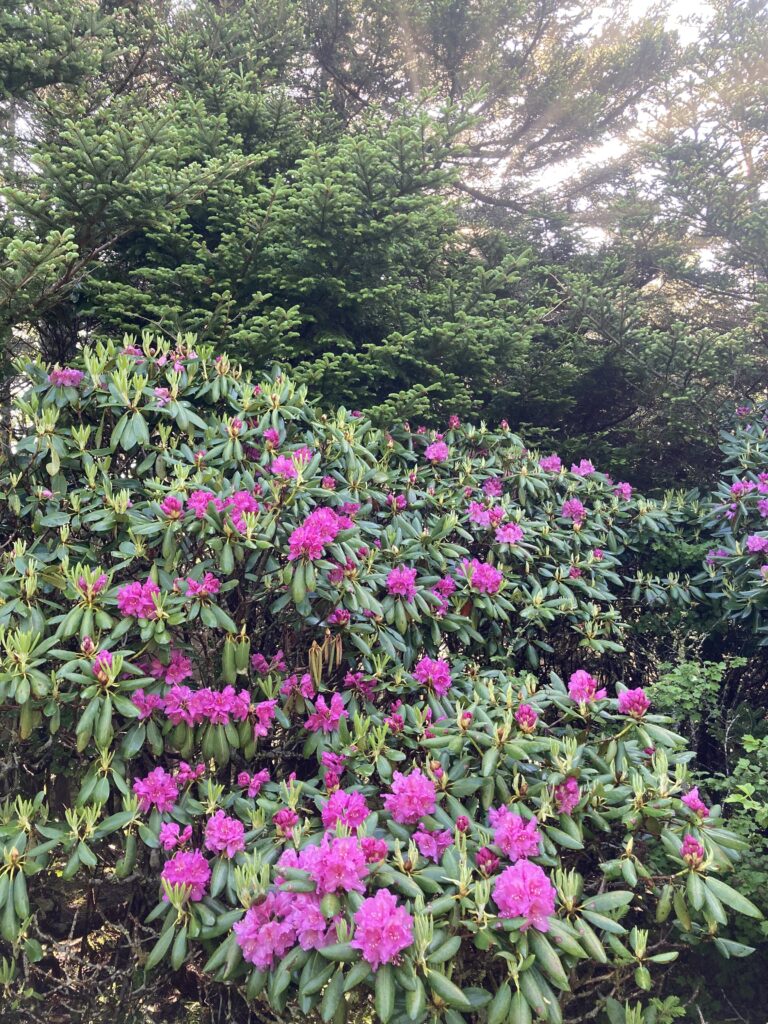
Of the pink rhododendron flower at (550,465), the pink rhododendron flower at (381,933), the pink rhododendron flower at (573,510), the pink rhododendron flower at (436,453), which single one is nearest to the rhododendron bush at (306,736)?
the pink rhododendron flower at (381,933)

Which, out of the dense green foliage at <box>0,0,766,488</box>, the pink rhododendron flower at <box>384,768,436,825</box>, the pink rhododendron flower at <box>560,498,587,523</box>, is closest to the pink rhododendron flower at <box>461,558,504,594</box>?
the pink rhododendron flower at <box>560,498,587,523</box>

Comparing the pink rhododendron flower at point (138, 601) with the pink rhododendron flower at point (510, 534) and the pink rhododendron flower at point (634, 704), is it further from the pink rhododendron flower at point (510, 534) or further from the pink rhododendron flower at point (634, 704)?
the pink rhododendron flower at point (510, 534)

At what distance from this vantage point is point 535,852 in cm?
165

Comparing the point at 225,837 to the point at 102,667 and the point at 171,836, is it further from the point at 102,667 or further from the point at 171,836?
the point at 102,667

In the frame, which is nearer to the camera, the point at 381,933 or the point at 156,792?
the point at 381,933

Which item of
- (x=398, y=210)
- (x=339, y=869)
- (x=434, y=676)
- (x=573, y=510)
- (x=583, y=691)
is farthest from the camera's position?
(x=398, y=210)

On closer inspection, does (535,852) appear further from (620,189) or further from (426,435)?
(620,189)

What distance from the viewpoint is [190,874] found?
1.78 meters

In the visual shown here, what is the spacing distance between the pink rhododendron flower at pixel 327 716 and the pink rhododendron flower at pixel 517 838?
0.71 m

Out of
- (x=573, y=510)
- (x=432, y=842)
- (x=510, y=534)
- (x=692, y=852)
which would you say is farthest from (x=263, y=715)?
(x=573, y=510)

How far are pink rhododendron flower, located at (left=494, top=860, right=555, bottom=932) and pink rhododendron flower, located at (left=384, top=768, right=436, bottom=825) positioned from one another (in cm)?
33

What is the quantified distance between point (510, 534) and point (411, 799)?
1600 mm

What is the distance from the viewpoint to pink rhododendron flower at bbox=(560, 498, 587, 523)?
143 inches

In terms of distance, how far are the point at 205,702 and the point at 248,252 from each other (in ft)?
8.67
